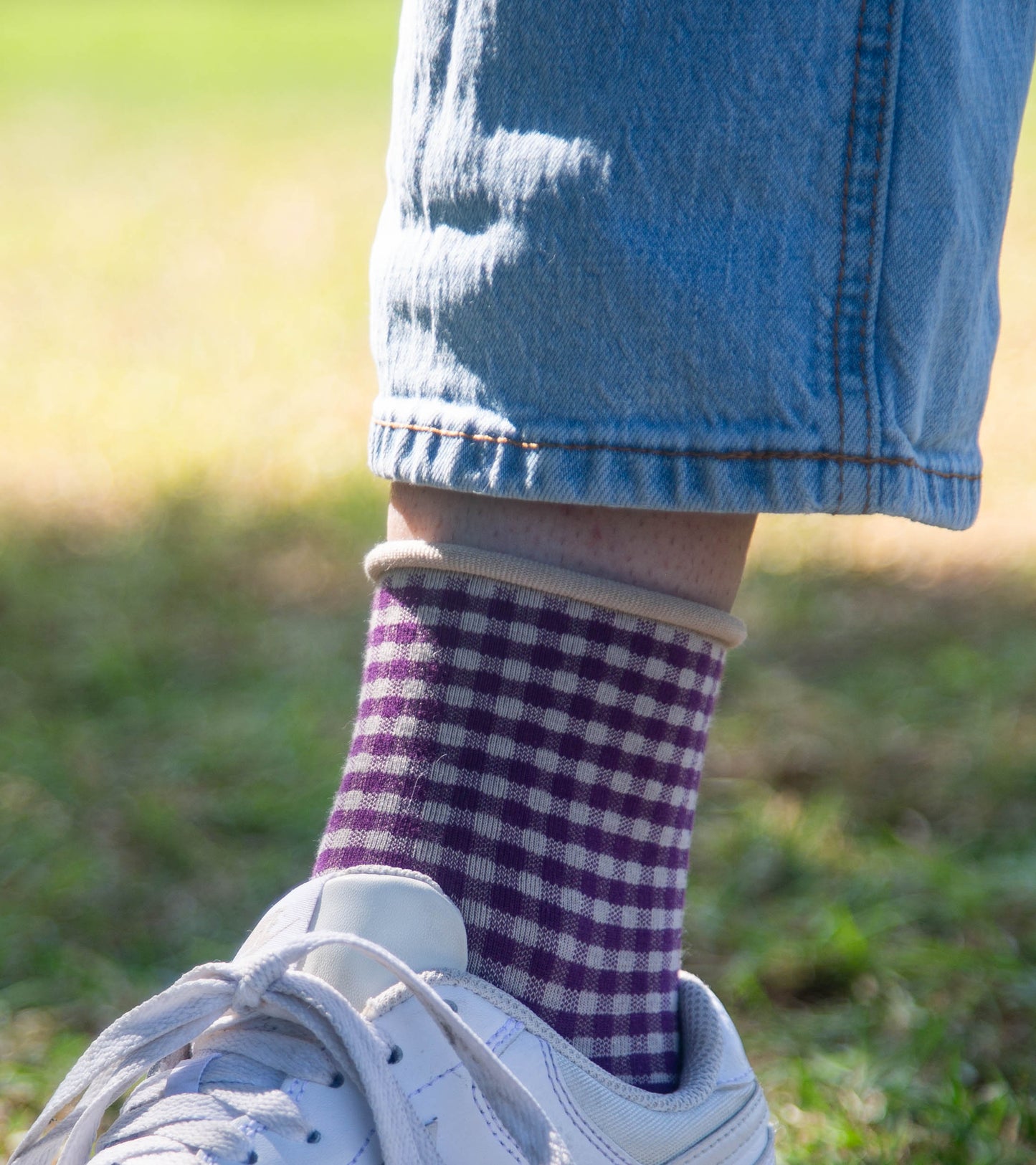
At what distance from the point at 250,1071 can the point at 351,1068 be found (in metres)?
0.05

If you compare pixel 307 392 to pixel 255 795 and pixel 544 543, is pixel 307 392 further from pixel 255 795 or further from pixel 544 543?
pixel 544 543

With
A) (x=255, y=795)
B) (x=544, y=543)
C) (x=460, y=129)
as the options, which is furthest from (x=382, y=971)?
(x=255, y=795)

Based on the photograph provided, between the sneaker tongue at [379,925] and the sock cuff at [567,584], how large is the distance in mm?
153

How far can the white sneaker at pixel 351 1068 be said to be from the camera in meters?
0.58

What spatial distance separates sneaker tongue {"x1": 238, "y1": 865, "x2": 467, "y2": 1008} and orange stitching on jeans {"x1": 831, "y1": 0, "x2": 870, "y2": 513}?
27cm

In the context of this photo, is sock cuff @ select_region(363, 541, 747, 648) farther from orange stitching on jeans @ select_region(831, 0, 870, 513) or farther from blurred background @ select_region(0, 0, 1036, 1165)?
blurred background @ select_region(0, 0, 1036, 1165)

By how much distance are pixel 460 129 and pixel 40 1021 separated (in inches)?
29.2

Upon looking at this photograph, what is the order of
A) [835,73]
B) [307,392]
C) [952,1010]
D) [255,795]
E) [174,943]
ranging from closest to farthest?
[835,73], [952,1010], [174,943], [255,795], [307,392]

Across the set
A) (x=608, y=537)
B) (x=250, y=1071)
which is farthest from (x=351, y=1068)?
(x=608, y=537)

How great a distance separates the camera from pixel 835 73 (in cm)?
57

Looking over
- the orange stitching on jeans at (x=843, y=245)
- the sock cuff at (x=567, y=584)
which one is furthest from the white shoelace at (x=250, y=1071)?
the orange stitching on jeans at (x=843, y=245)

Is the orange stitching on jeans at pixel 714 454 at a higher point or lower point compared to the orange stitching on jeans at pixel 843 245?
lower

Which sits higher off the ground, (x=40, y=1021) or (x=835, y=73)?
(x=835, y=73)

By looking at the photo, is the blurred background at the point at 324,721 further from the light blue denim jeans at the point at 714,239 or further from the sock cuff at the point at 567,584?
the light blue denim jeans at the point at 714,239
